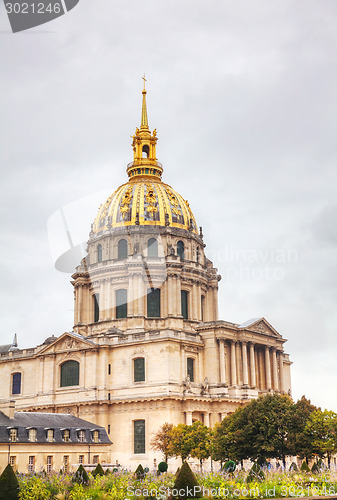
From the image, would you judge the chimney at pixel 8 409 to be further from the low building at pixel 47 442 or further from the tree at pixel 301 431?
the tree at pixel 301 431

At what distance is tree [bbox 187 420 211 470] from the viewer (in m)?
60.7

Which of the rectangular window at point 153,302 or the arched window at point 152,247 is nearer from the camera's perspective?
the rectangular window at point 153,302

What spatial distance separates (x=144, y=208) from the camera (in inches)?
3472

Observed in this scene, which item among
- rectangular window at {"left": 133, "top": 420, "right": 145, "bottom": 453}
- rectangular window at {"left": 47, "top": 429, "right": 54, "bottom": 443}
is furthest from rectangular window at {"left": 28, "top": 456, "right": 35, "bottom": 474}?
rectangular window at {"left": 133, "top": 420, "right": 145, "bottom": 453}

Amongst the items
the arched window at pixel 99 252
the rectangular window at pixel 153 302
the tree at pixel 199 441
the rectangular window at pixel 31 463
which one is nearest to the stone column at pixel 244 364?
the rectangular window at pixel 153 302

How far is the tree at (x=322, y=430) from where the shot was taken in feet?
172

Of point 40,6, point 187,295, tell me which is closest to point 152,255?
point 187,295

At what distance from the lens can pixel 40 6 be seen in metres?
16.7

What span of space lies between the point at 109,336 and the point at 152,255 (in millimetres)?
13883

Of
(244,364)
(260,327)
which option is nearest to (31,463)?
(244,364)

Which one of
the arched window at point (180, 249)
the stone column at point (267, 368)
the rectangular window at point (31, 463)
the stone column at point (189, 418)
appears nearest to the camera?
the rectangular window at point (31, 463)

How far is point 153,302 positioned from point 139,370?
1246 centimetres

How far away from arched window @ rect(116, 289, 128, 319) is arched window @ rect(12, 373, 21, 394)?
13.7 meters

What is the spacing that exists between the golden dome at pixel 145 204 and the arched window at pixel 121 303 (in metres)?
9.16
